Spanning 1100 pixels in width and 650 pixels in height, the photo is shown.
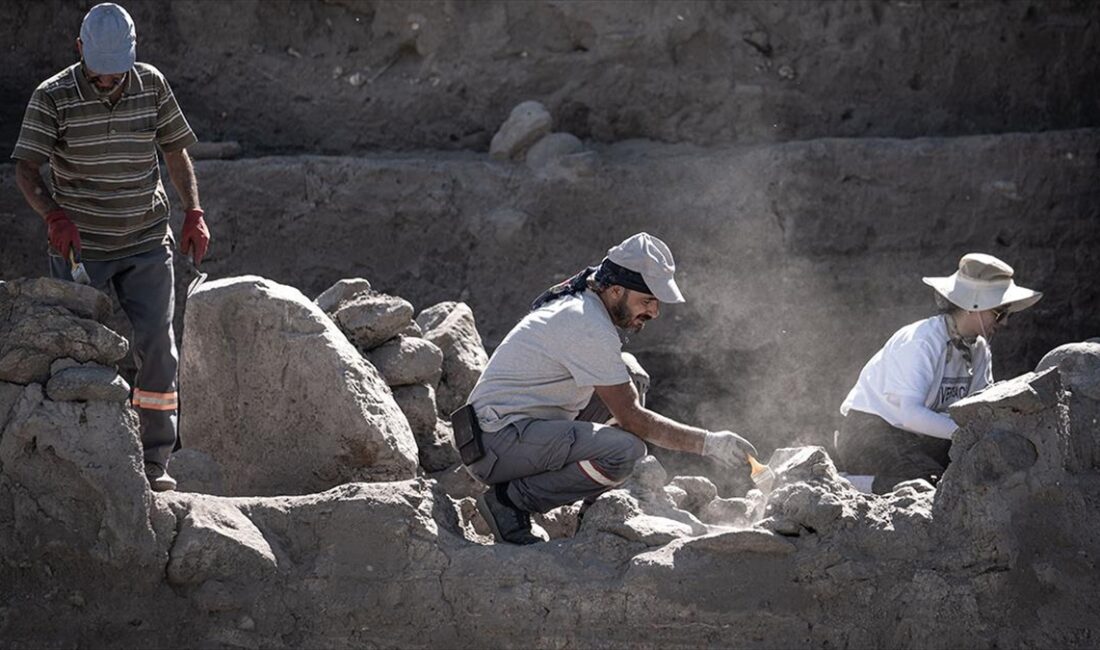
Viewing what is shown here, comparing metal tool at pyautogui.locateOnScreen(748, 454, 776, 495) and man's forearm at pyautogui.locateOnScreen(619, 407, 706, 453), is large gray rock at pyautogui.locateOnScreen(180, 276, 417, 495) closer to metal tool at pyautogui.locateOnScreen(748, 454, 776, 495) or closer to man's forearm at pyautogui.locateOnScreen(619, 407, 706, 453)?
man's forearm at pyautogui.locateOnScreen(619, 407, 706, 453)

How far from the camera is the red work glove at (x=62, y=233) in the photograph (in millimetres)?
5332

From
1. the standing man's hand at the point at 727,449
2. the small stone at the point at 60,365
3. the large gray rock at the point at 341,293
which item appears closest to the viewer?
the small stone at the point at 60,365

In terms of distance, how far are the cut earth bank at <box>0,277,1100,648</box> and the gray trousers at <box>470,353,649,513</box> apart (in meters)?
0.12

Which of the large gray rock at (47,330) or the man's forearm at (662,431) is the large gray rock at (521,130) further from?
the large gray rock at (47,330)

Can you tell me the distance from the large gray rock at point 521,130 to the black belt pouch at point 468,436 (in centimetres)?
327

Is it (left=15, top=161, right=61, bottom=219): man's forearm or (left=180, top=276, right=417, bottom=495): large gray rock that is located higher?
(left=15, top=161, right=61, bottom=219): man's forearm

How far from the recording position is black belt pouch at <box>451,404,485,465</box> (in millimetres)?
5398

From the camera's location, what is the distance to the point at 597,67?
8.71m

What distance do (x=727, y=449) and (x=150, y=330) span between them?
1933mm

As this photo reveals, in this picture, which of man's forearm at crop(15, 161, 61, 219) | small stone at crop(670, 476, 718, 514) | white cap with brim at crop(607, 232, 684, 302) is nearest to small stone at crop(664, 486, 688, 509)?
small stone at crop(670, 476, 718, 514)

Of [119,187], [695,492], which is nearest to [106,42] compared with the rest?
[119,187]

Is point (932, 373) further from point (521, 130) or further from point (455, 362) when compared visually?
point (521, 130)

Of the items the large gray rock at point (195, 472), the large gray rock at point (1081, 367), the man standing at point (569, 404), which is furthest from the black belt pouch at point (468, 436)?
the large gray rock at point (1081, 367)

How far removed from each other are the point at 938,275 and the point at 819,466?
11.2 feet
